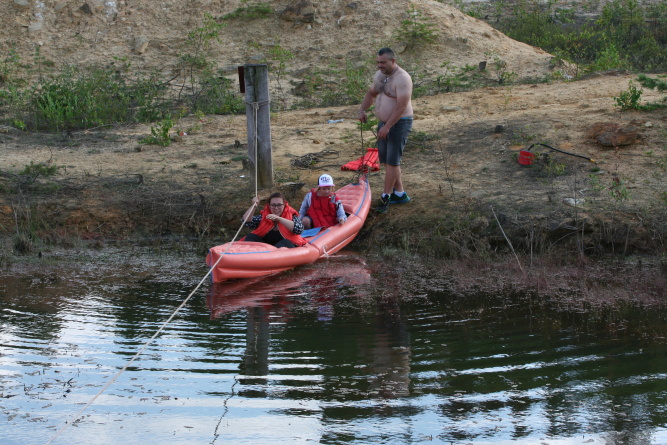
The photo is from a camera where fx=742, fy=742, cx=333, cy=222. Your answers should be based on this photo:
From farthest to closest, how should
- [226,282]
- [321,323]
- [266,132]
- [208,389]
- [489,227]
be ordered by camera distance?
[266,132] → [489,227] → [226,282] → [321,323] → [208,389]

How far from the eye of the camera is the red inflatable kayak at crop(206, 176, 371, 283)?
742 centimetres

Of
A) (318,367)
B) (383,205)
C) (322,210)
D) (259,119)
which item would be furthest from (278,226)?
(318,367)

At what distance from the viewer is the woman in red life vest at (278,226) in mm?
8062

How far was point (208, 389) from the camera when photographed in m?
4.79

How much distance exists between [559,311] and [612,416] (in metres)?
2.13

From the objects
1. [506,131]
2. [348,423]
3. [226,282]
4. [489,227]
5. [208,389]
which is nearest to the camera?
[348,423]

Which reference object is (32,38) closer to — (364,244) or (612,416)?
(364,244)

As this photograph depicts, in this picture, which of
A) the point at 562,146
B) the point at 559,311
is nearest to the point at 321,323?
the point at 559,311

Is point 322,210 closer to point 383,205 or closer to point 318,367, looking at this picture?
point 383,205

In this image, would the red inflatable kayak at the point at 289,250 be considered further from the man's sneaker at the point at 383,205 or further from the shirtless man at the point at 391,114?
the shirtless man at the point at 391,114

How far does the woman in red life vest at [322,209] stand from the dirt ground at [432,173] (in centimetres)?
56

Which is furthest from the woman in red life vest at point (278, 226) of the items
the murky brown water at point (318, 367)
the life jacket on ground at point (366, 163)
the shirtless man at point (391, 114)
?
the life jacket on ground at point (366, 163)

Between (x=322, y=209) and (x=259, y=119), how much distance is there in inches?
60.1

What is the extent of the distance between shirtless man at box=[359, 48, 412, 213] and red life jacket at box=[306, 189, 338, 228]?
0.69m
